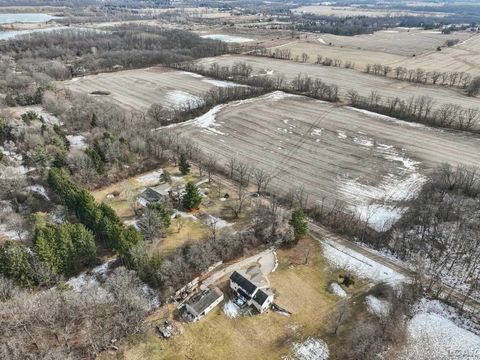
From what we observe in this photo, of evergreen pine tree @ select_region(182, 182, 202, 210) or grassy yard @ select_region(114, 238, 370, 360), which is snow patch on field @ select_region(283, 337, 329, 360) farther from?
evergreen pine tree @ select_region(182, 182, 202, 210)

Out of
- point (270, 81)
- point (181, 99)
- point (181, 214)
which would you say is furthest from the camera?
point (270, 81)

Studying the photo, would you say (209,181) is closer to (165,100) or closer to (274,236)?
(274,236)

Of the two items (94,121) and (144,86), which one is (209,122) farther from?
(144,86)

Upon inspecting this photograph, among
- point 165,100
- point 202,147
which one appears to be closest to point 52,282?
point 202,147

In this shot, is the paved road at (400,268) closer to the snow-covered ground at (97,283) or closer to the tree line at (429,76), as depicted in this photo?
the snow-covered ground at (97,283)

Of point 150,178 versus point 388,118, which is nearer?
point 150,178

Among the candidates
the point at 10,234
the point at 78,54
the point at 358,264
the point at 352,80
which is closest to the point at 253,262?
the point at 358,264
